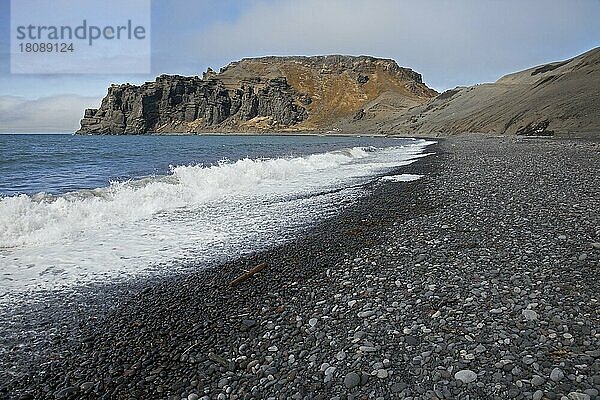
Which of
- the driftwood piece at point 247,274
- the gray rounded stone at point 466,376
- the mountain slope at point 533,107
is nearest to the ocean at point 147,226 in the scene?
the driftwood piece at point 247,274

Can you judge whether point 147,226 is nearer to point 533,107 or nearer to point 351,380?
point 351,380

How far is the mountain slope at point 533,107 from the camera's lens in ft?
165

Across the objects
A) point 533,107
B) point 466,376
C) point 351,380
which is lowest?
point 351,380

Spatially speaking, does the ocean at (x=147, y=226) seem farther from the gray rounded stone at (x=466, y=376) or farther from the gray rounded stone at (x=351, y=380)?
the gray rounded stone at (x=466, y=376)

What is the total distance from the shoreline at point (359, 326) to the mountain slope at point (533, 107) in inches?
1857

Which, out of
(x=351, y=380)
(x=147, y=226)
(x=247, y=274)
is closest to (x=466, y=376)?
(x=351, y=380)

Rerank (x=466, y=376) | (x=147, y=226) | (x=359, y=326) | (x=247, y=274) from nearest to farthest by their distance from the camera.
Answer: (x=466, y=376) → (x=359, y=326) → (x=247, y=274) → (x=147, y=226)

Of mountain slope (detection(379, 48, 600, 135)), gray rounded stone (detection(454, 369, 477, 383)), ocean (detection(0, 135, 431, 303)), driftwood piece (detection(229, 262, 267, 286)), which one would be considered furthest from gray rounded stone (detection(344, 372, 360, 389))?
mountain slope (detection(379, 48, 600, 135))

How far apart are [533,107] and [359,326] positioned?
6691cm

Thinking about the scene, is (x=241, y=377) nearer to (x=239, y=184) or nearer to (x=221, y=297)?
(x=221, y=297)

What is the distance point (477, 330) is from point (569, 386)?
3.55 feet

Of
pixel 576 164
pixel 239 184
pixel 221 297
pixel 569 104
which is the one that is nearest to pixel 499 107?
pixel 569 104

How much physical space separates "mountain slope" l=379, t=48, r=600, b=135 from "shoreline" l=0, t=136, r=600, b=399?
47180mm

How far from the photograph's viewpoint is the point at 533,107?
61.5m
